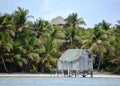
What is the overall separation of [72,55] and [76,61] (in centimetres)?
126

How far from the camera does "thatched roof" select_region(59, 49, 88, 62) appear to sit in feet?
202

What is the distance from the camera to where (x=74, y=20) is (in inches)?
2904

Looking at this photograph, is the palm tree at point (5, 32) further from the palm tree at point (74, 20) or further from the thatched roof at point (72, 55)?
the palm tree at point (74, 20)

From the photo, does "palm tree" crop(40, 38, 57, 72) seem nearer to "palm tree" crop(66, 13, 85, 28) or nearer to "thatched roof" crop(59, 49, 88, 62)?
"thatched roof" crop(59, 49, 88, 62)

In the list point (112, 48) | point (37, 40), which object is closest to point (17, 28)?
point (37, 40)

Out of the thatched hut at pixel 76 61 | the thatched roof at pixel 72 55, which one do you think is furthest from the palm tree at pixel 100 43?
the thatched roof at pixel 72 55

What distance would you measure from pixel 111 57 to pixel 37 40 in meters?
13.3

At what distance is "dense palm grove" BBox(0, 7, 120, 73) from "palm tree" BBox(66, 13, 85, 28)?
164 cm

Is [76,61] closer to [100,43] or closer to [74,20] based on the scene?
[100,43]

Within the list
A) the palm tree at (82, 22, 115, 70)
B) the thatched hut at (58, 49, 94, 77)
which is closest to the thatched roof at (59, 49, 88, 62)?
the thatched hut at (58, 49, 94, 77)

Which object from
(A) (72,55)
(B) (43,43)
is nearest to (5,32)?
(B) (43,43)

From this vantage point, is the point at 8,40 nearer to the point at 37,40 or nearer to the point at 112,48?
the point at 37,40

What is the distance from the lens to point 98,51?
66.2 metres

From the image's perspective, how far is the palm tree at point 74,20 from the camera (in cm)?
7375
